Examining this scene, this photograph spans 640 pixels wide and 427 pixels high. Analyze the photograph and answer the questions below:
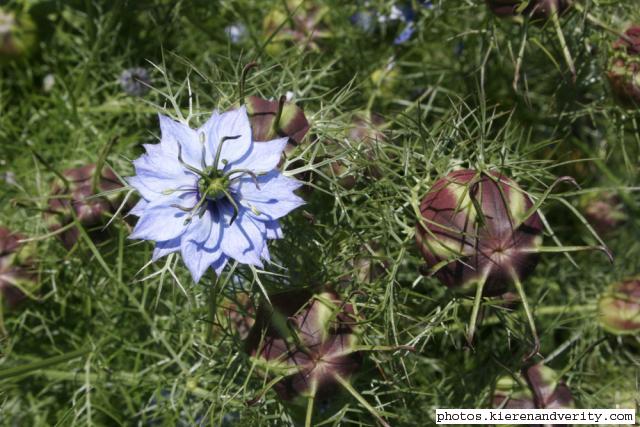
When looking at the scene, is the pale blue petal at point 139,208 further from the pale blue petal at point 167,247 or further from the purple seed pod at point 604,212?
the purple seed pod at point 604,212

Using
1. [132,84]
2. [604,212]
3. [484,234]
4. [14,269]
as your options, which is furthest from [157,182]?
[604,212]

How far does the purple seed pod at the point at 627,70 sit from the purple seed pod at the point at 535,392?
A: 0.62 meters

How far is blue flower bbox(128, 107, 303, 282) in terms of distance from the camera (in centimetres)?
101

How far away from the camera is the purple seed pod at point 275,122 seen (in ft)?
3.71

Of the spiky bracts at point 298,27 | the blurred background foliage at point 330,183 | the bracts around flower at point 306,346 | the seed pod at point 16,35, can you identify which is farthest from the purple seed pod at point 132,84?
the bracts around flower at point 306,346

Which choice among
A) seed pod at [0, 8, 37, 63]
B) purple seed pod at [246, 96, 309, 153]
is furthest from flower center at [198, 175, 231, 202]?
seed pod at [0, 8, 37, 63]

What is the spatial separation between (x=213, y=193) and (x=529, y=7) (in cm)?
74

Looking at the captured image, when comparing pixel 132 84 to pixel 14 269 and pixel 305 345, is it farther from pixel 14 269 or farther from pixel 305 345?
pixel 305 345

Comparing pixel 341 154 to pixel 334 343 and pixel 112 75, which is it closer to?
pixel 334 343

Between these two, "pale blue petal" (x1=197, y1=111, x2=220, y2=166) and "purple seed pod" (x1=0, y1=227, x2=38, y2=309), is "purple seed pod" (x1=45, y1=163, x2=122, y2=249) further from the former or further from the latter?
"pale blue petal" (x1=197, y1=111, x2=220, y2=166)

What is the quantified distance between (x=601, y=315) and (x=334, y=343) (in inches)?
30.3

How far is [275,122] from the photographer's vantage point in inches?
44.1

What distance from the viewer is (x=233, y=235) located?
103 centimetres

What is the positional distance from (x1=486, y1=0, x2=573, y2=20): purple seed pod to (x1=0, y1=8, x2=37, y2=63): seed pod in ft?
4.11
